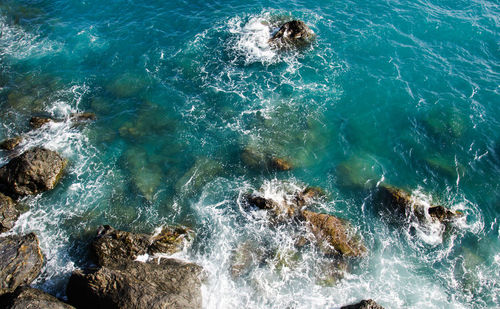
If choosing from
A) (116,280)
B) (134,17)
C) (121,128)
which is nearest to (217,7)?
(134,17)

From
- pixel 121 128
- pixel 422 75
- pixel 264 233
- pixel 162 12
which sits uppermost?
pixel 162 12

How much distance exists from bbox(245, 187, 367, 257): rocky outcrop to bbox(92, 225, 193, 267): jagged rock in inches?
283

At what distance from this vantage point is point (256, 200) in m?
28.6

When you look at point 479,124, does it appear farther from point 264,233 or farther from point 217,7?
point 217,7

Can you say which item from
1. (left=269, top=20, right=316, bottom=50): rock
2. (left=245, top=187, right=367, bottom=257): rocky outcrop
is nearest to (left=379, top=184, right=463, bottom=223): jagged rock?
(left=245, top=187, right=367, bottom=257): rocky outcrop

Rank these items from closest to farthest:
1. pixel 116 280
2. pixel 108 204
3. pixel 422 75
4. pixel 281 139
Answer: pixel 116 280 → pixel 108 204 → pixel 281 139 → pixel 422 75

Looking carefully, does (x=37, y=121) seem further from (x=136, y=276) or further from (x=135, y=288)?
(x=135, y=288)

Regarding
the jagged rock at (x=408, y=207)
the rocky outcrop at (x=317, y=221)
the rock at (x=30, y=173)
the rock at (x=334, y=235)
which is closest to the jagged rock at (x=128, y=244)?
the rocky outcrop at (x=317, y=221)

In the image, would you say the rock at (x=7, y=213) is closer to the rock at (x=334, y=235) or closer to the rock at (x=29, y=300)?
the rock at (x=29, y=300)

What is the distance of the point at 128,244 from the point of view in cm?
2542

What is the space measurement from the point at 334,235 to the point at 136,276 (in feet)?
50.2

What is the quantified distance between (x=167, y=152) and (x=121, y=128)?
641cm

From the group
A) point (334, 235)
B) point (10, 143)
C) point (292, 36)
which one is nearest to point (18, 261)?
point (10, 143)

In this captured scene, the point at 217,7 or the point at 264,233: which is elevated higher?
the point at 217,7
